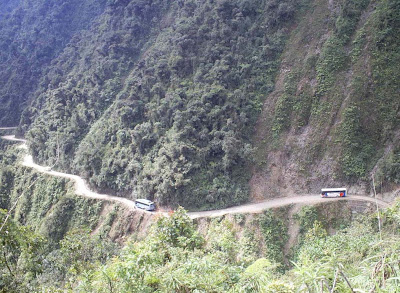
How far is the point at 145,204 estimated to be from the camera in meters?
34.2

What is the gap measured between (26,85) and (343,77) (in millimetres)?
63617

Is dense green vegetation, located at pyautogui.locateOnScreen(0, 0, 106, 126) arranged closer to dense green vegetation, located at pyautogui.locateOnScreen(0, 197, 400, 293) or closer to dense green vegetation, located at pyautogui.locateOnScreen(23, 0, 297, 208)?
dense green vegetation, located at pyautogui.locateOnScreen(23, 0, 297, 208)

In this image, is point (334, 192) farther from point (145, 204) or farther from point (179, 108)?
point (145, 204)

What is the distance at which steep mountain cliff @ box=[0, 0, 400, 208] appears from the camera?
101 feet

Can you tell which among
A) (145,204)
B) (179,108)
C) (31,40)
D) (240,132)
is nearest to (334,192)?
(240,132)

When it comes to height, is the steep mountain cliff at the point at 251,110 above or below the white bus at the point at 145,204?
above

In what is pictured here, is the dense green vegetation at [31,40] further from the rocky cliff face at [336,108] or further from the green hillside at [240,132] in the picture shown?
the rocky cliff face at [336,108]

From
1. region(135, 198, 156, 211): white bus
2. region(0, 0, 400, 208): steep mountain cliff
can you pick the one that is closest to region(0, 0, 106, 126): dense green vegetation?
region(0, 0, 400, 208): steep mountain cliff

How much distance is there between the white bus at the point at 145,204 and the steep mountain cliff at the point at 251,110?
3.63 feet

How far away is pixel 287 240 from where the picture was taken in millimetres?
28938

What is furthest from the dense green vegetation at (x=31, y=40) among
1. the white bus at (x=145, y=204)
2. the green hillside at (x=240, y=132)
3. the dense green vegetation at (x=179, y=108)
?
the white bus at (x=145, y=204)

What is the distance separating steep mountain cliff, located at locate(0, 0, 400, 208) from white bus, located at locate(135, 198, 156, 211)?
1.11 metres

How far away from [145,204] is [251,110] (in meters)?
16.5

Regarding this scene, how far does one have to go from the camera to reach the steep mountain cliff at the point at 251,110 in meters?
30.8
